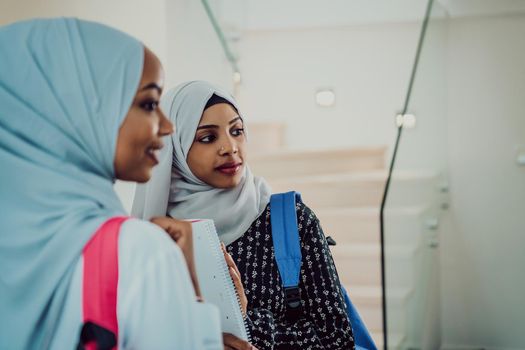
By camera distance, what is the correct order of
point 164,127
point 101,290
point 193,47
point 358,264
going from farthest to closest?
point 358,264 → point 193,47 → point 164,127 → point 101,290

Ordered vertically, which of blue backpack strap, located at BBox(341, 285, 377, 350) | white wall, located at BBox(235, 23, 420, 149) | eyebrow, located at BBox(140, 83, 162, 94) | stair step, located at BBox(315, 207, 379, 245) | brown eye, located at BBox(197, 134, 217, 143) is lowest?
blue backpack strap, located at BBox(341, 285, 377, 350)

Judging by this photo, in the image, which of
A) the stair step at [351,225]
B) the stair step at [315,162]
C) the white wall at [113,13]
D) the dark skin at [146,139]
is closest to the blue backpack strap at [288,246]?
the dark skin at [146,139]

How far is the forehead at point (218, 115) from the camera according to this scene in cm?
169

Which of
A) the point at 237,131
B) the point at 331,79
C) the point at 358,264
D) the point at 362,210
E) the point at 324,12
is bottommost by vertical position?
the point at 237,131

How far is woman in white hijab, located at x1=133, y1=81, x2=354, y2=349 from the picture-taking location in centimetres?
167

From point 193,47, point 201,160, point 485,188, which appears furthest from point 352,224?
point 201,160

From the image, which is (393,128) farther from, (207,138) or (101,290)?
(101,290)

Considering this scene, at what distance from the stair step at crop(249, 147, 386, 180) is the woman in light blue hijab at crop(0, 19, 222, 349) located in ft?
14.2

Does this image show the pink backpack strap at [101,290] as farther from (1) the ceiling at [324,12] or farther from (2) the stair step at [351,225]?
(1) the ceiling at [324,12]

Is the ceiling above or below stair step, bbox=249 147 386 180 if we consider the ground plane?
above

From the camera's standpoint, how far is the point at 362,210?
185 inches

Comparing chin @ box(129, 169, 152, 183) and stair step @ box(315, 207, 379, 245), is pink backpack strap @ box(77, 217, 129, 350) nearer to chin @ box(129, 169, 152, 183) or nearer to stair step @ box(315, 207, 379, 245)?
chin @ box(129, 169, 152, 183)

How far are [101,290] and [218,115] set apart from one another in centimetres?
85

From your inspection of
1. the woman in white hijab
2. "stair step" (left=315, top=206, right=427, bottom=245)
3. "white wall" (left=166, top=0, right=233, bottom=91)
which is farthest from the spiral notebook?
"stair step" (left=315, top=206, right=427, bottom=245)
